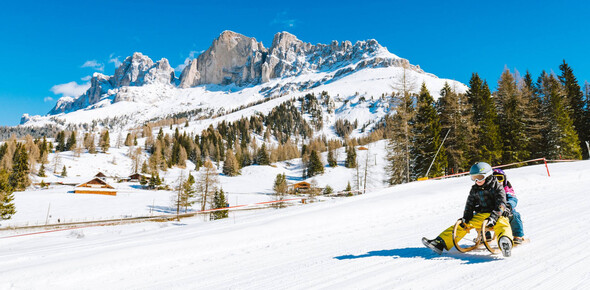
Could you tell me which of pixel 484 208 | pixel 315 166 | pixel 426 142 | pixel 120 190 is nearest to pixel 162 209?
pixel 120 190

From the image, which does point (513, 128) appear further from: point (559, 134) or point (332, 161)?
point (332, 161)

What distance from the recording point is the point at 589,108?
38844 mm

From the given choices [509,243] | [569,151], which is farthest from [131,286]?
[569,151]

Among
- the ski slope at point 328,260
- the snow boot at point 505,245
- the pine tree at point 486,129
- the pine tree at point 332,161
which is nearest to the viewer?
the ski slope at point 328,260

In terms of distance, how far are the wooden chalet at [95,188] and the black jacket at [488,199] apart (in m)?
72.7

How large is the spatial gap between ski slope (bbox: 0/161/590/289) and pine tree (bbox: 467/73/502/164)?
73.0 feet

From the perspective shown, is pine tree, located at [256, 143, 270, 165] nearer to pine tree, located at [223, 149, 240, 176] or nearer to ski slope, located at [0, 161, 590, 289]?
pine tree, located at [223, 149, 240, 176]

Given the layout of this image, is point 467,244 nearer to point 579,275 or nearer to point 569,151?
point 579,275

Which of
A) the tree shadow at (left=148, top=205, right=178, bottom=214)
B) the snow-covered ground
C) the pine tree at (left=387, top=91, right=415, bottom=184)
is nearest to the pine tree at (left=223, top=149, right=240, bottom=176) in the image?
the snow-covered ground

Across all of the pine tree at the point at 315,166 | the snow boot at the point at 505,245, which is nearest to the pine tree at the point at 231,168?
the pine tree at the point at 315,166

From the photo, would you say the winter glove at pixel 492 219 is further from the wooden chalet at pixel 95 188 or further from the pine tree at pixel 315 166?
the pine tree at pixel 315 166

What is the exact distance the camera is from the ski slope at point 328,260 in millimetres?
4551

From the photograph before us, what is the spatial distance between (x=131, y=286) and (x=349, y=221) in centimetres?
642

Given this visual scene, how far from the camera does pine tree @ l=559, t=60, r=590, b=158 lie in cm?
3776
